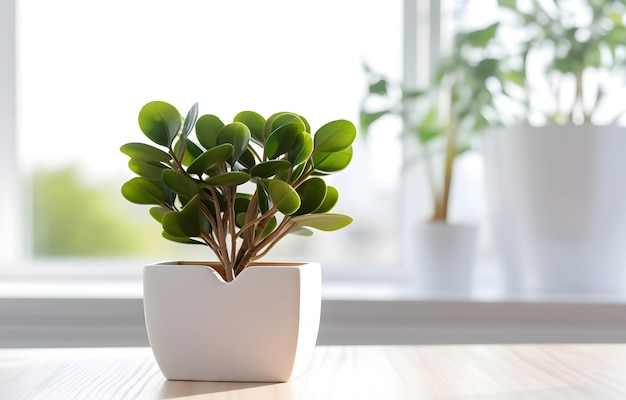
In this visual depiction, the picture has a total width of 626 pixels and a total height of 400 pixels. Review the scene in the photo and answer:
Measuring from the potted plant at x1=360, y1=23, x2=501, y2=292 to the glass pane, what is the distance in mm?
140

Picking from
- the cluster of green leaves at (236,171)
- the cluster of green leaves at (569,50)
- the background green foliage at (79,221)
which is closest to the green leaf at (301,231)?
the cluster of green leaves at (236,171)

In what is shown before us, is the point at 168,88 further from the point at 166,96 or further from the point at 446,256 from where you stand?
the point at 446,256

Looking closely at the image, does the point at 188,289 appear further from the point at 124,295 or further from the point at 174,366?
the point at 124,295

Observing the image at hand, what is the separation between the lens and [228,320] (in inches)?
26.2

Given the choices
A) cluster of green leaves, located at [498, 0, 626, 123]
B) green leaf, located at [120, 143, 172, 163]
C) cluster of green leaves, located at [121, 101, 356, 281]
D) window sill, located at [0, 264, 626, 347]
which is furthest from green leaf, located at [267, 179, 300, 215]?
cluster of green leaves, located at [498, 0, 626, 123]

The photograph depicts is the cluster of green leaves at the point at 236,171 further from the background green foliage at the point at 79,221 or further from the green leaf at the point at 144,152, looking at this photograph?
the background green foliage at the point at 79,221

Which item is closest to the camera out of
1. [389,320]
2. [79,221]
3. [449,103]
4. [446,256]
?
[389,320]

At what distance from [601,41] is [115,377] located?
1.22 metres

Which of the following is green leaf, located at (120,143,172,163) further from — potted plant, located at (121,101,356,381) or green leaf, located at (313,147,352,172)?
green leaf, located at (313,147,352,172)

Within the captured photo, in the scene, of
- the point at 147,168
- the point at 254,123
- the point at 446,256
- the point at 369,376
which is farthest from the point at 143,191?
the point at 446,256

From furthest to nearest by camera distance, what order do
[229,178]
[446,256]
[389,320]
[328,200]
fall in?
[446,256]
[389,320]
[328,200]
[229,178]

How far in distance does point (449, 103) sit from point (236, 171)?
3.45 feet

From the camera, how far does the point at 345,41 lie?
1761 millimetres

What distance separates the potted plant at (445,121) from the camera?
151cm
